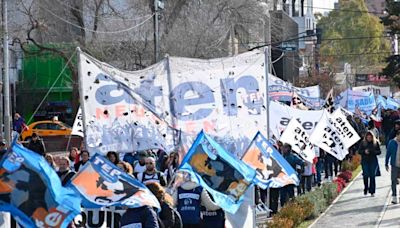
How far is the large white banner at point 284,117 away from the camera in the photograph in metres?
21.8

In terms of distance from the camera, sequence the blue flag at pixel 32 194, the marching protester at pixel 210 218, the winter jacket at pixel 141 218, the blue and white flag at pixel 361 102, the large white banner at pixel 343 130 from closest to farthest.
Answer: the blue flag at pixel 32 194
the winter jacket at pixel 141 218
the marching protester at pixel 210 218
the large white banner at pixel 343 130
the blue and white flag at pixel 361 102

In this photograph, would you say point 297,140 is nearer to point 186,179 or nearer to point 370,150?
point 370,150

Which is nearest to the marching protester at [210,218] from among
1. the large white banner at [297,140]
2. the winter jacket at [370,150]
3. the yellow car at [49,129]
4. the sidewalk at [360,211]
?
the sidewalk at [360,211]

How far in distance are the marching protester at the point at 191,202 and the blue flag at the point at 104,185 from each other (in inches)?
42.4

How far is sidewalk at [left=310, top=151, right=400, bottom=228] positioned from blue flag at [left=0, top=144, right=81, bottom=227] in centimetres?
743

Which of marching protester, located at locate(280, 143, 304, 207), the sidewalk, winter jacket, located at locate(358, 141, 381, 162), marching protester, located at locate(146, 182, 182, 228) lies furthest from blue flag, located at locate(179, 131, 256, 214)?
winter jacket, located at locate(358, 141, 381, 162)

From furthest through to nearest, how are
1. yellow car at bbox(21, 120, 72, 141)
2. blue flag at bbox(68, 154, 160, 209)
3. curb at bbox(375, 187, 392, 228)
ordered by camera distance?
yellow car at bbox(21, 120, 72, 141) → curb at bbox(375, 187, 392, 228) → blue flag at bbox(68, 154, 160, 209)

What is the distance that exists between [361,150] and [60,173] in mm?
8103

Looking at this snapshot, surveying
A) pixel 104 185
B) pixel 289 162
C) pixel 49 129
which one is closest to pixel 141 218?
pixel 104 185

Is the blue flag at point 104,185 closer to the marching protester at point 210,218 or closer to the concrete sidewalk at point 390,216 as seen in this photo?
the marching protester at point 210,218

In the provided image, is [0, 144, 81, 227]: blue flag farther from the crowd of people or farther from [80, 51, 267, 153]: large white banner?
[80, 51, 267, 153]: large white banner

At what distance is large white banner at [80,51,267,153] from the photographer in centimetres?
1496

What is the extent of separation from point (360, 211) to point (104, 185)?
7918mm

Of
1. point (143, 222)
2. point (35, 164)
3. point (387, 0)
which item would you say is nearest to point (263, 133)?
point (143, 222)
